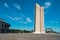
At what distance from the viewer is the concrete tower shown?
43619mm

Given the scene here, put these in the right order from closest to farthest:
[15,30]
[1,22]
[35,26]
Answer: [35,26]
[15,30]
[1,22]

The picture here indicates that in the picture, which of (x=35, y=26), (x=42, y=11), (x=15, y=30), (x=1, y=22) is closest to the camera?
(x=35, y=26)

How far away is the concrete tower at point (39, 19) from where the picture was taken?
43.6 metres

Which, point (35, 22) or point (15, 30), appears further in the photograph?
point (15, 30)

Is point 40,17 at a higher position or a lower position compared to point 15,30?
higher

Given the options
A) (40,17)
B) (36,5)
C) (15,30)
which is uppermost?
(36,5)

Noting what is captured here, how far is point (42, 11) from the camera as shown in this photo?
45969 mm

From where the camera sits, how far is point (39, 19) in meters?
44.1

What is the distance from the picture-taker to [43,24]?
1804 inches

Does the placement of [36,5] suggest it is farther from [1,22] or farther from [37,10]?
[1,22]

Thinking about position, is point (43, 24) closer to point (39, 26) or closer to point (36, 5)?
point (39, 26)

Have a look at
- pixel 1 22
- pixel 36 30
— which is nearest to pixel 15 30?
pixel 36 30

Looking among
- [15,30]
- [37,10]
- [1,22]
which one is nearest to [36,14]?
[37,10]

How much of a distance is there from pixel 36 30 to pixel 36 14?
445 cm
